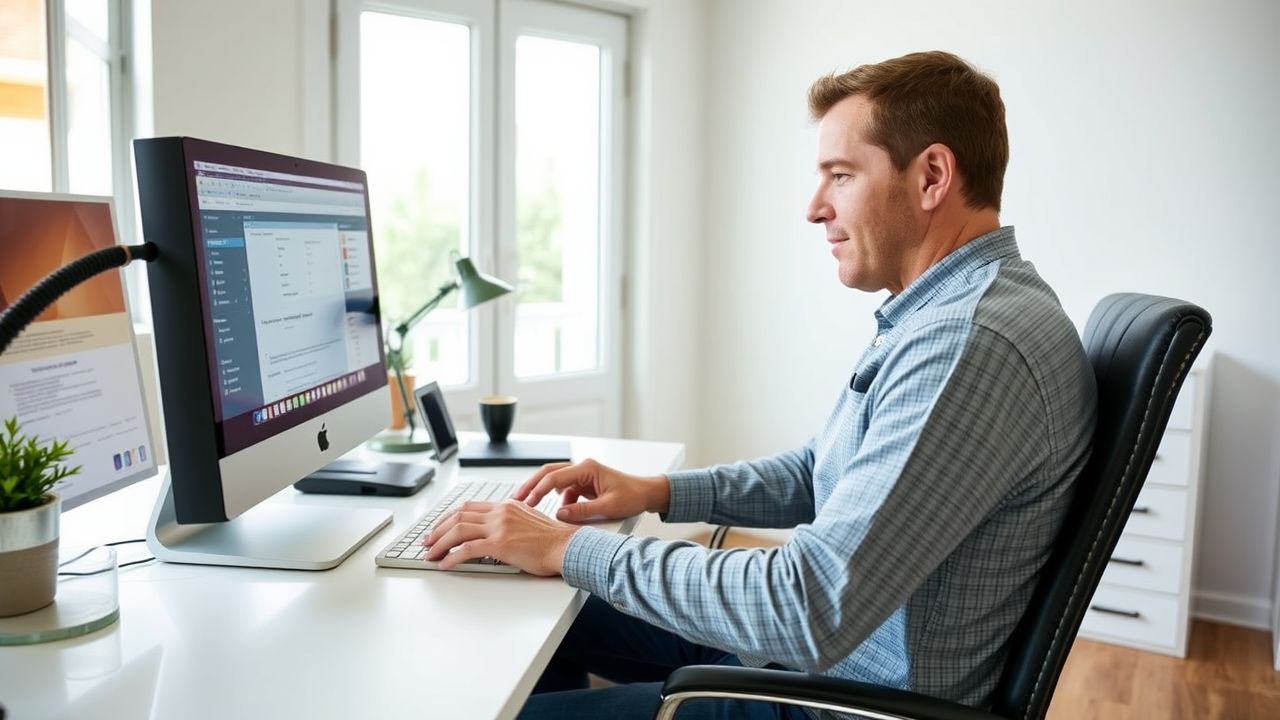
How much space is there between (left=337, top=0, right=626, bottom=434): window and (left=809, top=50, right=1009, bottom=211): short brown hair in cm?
185

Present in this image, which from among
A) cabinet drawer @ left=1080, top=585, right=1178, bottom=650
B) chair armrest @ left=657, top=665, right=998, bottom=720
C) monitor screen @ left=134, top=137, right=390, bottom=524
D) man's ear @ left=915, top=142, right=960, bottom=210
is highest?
man's ear @ left=915, top=142, right=960, bottom=210

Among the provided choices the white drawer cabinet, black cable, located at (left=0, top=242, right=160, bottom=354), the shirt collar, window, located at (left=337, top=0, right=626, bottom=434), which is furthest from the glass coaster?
the white drawer cabinet

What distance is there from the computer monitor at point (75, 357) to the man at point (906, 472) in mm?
435

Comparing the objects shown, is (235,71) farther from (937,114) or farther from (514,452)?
(937,114)

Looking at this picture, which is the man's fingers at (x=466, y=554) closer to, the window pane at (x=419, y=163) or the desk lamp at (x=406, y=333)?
the desk lamp at (x=406, y=333)

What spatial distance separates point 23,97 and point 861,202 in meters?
1.80

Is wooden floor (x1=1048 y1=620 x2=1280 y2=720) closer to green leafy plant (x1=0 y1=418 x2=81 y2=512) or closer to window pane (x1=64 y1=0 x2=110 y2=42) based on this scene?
green leafy plant (x1=0 y1=418 x2=81 y2=512)

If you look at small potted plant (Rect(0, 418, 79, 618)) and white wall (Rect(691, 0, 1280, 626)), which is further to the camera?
white wall (Rect(691, 0, 1280, 626))

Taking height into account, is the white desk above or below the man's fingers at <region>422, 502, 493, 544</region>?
below

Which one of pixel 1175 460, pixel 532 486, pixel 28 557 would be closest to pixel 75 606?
pixel 28 557

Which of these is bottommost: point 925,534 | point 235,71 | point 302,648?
point 302,648

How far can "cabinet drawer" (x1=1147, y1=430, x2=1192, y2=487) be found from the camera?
2.80 metres

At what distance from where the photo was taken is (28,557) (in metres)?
0.93

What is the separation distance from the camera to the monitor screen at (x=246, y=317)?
1.04 meters
